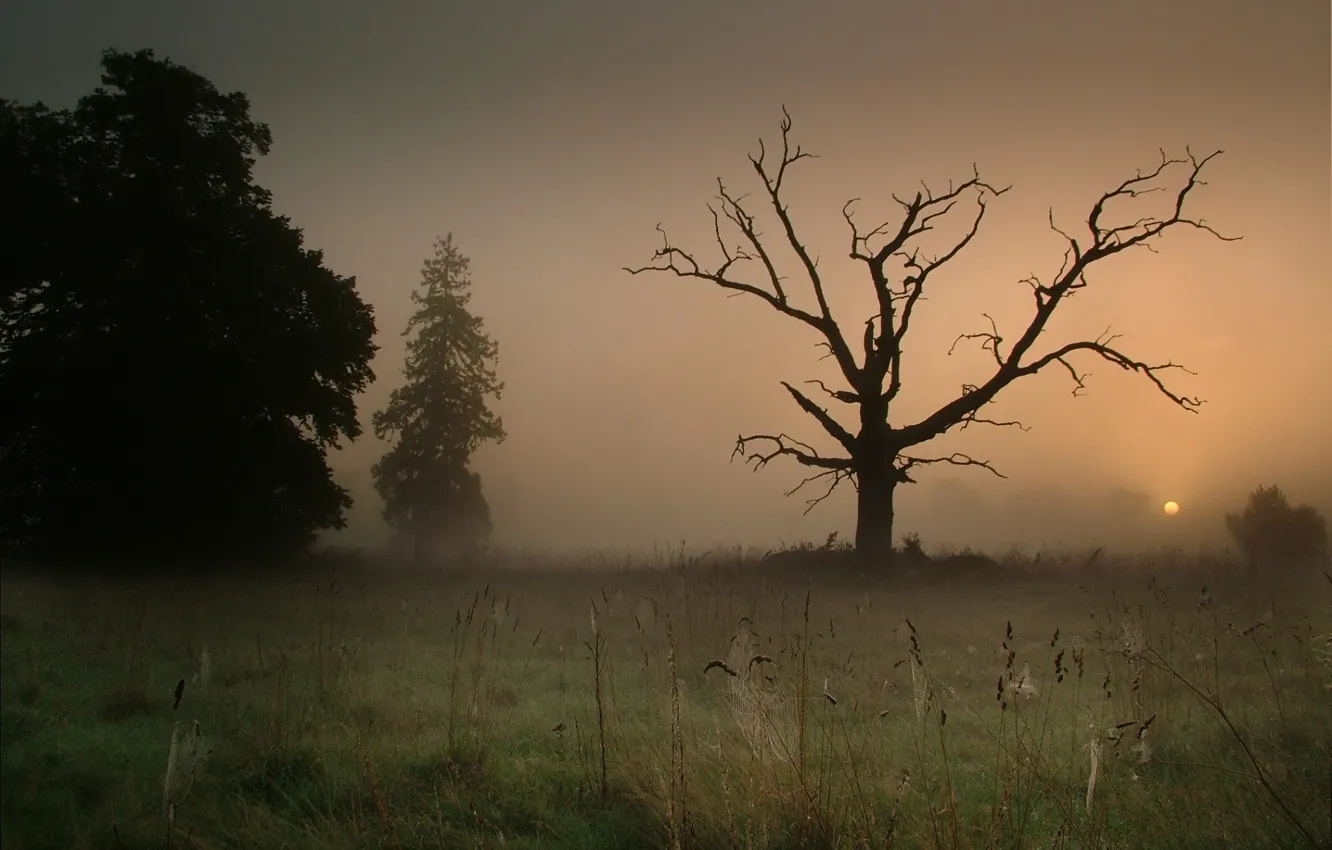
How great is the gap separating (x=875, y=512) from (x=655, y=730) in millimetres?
14081

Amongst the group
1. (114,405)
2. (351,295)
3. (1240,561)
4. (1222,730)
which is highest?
(351,295)

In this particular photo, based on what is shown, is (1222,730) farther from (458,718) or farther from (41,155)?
(41,155)

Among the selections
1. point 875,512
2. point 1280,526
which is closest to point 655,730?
point 875,512

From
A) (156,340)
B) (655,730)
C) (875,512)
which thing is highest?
(156,340)

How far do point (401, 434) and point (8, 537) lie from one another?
58.3ft

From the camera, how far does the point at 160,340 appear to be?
56.9 ft

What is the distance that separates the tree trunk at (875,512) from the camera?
19438mm

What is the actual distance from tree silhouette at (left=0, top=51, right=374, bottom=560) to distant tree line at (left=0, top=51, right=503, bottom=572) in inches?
1.3

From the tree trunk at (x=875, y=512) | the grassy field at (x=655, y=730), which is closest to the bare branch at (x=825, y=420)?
the tree trunk at (x=875, y=512)

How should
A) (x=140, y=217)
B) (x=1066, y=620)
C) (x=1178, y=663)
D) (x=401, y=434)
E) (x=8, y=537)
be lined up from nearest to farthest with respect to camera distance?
(x=1178, y=663)
(x=1066, y=620)
(x=8, y=537)
(x=140, y=217)
(x=401, y=434)

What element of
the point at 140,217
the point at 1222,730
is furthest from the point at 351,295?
the point at 1222,730

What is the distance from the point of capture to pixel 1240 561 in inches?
708

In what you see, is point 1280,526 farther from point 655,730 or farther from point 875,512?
point 655,730

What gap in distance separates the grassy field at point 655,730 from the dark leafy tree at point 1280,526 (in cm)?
1066
